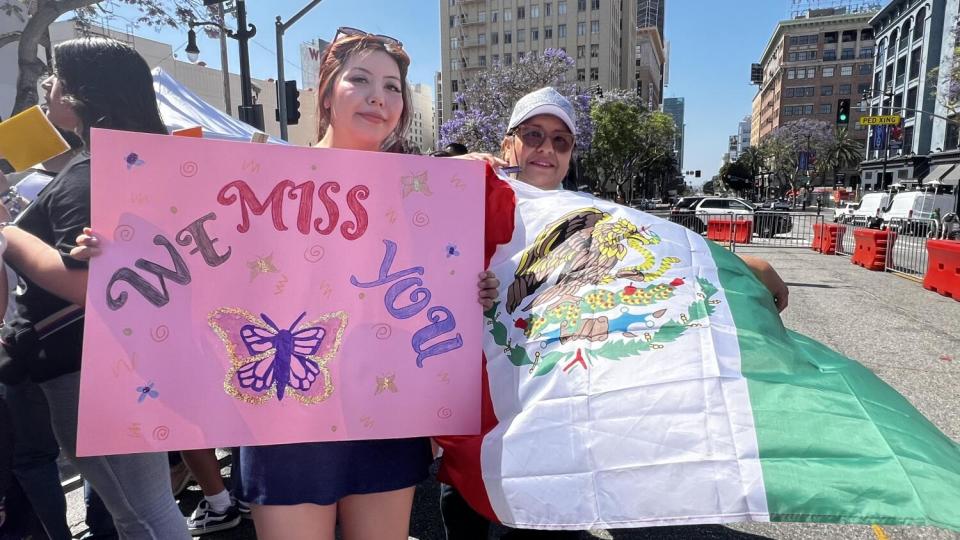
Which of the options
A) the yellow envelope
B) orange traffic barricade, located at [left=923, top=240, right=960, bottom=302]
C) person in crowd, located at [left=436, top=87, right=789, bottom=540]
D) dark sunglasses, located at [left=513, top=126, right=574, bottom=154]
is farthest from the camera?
orange traffic barricade, located at [left=923, top=240, right=960, bottom=302]

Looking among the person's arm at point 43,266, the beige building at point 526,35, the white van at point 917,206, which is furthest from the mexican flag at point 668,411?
the beige building at point 526,35

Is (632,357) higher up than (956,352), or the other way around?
(632,357)

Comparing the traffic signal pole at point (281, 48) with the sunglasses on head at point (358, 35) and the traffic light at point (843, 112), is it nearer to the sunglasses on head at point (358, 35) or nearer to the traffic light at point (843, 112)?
the sunglasses on head at point (358, 35)

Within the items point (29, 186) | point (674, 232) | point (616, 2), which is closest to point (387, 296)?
point (674, 232)

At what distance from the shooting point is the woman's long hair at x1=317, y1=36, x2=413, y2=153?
1661 millimetres

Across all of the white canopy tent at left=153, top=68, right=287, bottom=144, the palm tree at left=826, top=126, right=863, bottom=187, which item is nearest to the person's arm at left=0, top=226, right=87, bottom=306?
the white canopy tent at left=153, top=68, right=287, bottom=144

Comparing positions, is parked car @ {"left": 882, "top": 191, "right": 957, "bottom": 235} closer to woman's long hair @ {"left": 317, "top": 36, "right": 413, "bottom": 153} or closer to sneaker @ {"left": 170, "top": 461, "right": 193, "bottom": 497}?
woman's long hair @ {"left": 317, "top": 36, "right": 413, "bottom": 153}

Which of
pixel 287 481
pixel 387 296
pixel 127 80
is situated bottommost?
pixel 287 481

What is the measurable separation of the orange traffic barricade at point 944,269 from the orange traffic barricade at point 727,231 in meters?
8.12

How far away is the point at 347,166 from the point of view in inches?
58.1

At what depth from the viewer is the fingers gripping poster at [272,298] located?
1365 mm

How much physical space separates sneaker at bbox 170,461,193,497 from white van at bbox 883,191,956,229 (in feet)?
99.1

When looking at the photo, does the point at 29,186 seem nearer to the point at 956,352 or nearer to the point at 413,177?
the point at 413,177

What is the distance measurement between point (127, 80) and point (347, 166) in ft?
2.85
